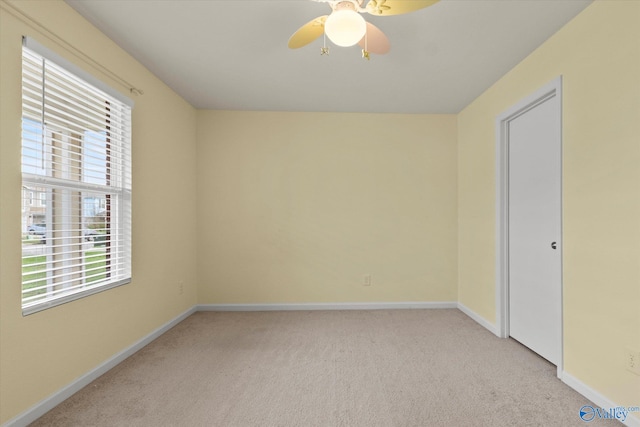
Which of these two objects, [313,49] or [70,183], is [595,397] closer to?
[313,49]

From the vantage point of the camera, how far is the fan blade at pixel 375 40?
175cm

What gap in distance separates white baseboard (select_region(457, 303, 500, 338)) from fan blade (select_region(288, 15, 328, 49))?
3.10 meters

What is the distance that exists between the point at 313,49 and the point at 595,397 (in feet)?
10.1

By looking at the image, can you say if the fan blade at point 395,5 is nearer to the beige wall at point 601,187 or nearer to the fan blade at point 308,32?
Result: the fan blade at point 308,32

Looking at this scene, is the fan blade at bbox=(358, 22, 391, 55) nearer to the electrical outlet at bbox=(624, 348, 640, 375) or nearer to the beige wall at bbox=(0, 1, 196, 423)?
the beige wall at bbox=(0, 1, 196, 423)

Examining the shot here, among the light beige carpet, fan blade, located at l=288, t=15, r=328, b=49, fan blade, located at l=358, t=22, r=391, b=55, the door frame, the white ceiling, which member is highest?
the white ceiling

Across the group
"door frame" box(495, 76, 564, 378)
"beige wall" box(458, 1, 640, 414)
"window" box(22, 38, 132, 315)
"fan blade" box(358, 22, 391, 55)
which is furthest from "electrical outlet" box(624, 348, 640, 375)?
"window" box(22, 38, 132, 315)

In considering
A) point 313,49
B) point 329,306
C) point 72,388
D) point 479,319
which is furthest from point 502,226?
point 72,388

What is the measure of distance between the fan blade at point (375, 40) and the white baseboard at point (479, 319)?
111 inches

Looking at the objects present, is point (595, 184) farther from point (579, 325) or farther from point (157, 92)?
point (157, 92)

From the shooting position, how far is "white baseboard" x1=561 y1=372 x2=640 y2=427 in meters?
1.72

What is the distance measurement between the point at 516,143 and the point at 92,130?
11.6ft

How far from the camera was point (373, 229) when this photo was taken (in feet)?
13.2

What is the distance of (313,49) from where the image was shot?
2504mm
